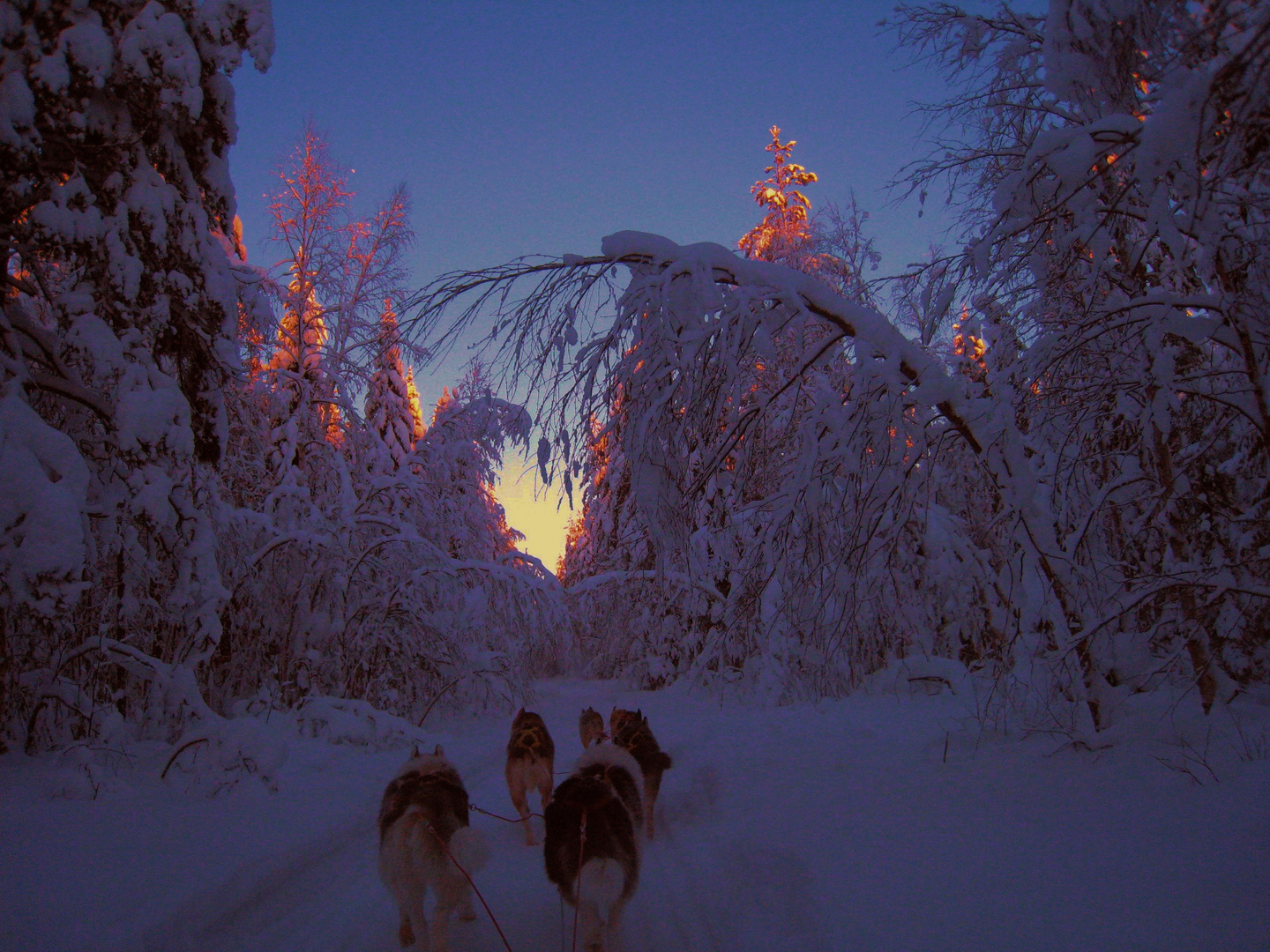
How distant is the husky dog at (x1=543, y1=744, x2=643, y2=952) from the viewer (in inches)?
126

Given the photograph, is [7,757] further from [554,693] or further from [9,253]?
[554,693]

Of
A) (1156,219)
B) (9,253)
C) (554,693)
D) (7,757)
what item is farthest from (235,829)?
(554,693)

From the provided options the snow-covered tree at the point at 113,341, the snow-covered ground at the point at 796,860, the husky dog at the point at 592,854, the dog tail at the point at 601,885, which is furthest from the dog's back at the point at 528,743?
the snow-covered tree at the point at 113,341

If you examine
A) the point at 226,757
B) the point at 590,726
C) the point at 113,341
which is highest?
the point at 113,341

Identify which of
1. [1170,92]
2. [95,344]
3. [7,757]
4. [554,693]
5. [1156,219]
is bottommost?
[554,693]

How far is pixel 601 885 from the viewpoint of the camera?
10.4 ft

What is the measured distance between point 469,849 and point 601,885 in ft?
2.23

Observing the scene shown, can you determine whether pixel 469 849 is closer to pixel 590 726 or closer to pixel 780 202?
pixel 590 726

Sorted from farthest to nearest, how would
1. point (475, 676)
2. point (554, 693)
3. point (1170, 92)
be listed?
point (554, 693)
point (475, 676)
point (1170, 92)

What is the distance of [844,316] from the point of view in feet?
14.4

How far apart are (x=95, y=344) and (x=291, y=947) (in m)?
5.21

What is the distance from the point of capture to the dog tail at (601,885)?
317 centimetres

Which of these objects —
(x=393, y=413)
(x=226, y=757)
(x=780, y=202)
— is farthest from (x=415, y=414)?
(x=226, y=757)

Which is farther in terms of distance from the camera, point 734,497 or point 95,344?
point 95,344
